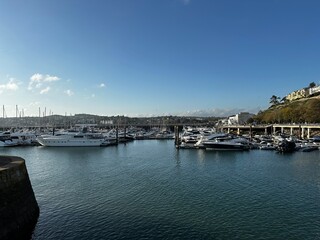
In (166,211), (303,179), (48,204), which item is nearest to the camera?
(166,211)

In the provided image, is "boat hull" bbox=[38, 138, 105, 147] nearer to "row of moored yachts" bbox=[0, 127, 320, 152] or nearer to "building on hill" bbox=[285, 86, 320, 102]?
"row of moored yachts" bbox=[0, 127, 320, 152]

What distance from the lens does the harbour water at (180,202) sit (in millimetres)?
19766

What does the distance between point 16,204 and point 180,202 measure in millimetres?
13709

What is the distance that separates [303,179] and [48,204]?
29482 mm

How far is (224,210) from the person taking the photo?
2391 centimetres

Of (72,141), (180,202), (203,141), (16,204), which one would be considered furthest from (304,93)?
(16,204)

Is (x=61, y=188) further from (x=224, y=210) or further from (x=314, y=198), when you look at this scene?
(x=314, y=198)

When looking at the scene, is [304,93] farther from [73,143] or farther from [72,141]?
[72,141]

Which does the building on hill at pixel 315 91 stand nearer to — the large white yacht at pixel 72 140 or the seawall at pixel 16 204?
the large white yacht at pixel 72 140

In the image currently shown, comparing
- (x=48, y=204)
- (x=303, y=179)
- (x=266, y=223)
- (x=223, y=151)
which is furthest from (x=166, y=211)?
(x=223, y=151)

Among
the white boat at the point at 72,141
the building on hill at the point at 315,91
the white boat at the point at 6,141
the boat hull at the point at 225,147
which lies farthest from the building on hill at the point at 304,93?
the white boat at the point at 6,141

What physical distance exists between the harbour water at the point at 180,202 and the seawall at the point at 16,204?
1.04 metres

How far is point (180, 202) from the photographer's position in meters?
26.2

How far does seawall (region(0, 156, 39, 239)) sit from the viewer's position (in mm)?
17500
